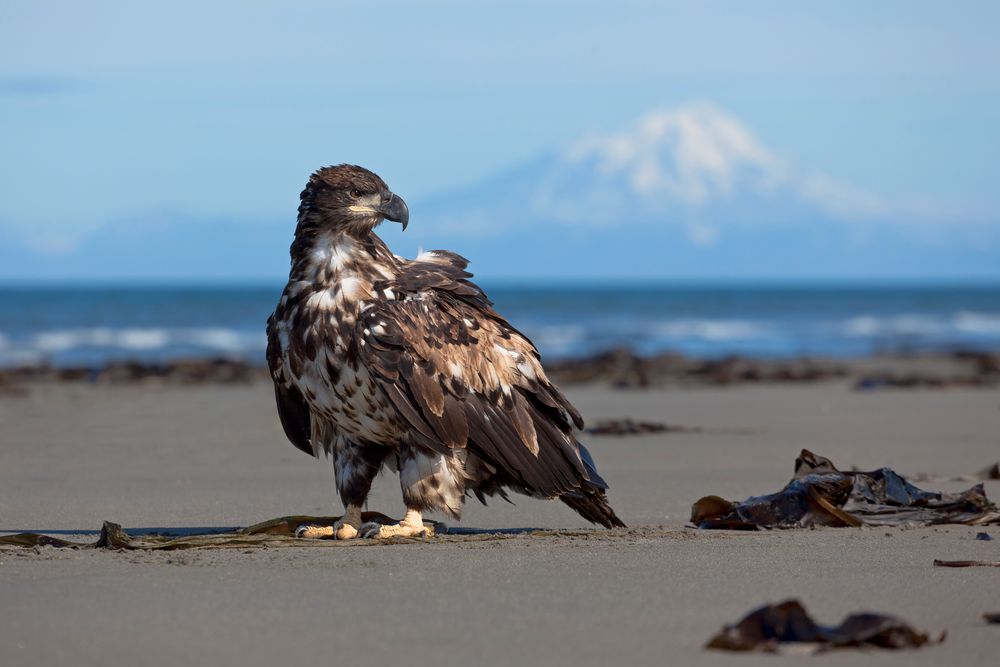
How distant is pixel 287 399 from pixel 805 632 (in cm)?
312

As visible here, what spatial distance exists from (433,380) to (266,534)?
39.9 inches

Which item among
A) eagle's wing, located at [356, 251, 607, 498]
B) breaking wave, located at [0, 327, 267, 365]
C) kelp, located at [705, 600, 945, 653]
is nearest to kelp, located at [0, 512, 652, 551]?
eagle's wing, located at [356, 251, 607, 498]

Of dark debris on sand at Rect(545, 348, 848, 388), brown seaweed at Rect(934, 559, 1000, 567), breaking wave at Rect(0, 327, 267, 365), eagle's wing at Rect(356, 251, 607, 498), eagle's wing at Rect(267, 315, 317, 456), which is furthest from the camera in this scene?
breaking wave at Rect(0, 327, 267, 365)

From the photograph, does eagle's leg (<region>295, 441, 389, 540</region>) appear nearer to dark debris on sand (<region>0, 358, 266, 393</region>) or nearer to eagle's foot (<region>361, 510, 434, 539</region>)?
eagle's foot (<region>361, 510, 434, 539</region>)

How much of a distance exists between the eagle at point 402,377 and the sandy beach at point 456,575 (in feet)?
1.18

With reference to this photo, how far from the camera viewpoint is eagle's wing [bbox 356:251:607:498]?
19.6 ft

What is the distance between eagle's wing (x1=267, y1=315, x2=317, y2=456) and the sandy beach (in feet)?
2.11

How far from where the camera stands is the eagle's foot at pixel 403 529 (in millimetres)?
6216

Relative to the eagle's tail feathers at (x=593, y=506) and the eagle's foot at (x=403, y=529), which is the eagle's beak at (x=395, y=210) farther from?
the eagle's tail feathers at (x=593, y=506)

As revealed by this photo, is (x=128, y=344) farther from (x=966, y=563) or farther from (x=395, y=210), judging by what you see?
(x=966, y=563)

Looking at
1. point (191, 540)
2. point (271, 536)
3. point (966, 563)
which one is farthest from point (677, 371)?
point (966, 563)

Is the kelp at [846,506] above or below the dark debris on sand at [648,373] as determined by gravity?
below

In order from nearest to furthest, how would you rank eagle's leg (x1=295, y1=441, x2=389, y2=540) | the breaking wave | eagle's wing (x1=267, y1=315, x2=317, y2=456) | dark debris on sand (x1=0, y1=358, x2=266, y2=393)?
eagle's wing (x1=267, y1=315, x2=317, y2=456) → eagle's leg (x1=295, y1=441, x2=389, y2=540) → dark debris on sand (x1=0, y1=358, x2=266, y2=393) → the breaking wave

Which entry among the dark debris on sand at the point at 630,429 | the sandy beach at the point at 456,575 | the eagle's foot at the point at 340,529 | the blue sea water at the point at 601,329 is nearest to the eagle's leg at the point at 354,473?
the eagle's foot at the point at 340,529
